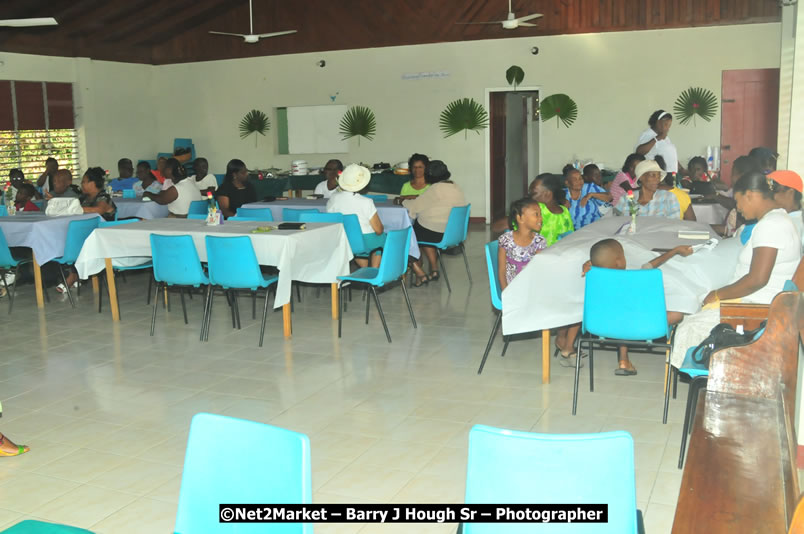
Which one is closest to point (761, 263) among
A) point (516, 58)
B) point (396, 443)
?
point (396, 443)

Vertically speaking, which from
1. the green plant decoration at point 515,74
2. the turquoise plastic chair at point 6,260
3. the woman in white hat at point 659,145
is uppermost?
the green plant decoration at point 515,74

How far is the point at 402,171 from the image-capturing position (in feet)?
36.9

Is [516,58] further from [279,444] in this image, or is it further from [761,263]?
[279,444]

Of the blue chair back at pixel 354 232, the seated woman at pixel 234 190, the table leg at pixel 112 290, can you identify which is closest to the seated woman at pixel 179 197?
the seated woman at pixel 234 190

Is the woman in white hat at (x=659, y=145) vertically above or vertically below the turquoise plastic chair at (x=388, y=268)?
above

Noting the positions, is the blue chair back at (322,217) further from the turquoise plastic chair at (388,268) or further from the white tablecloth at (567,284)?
the white tablecloth at (567,284)

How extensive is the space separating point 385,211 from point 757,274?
4.28m

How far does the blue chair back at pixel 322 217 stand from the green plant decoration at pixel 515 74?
19.8ft

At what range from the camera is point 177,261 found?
5.63 m

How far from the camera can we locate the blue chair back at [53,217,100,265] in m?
6.65

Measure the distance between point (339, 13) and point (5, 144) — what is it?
5.61 m

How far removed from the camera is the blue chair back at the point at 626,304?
3814mm

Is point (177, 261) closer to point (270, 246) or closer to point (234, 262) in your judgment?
point (234, 262)

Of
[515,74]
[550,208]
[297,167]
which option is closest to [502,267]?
[550,208]
